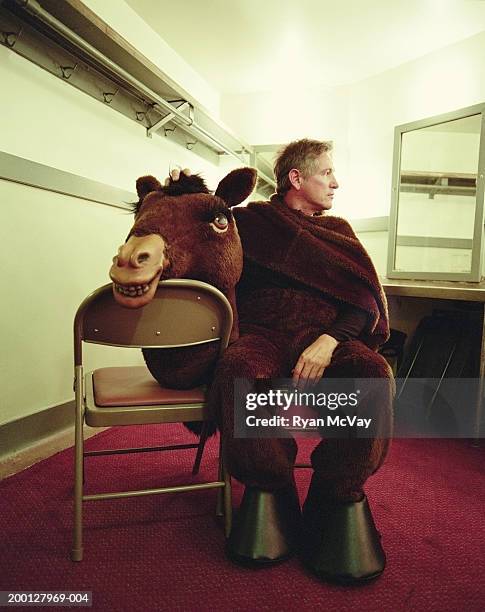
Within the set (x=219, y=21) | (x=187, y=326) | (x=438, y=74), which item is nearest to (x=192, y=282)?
(x=187, y=326)

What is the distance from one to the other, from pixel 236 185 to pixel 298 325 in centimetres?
47

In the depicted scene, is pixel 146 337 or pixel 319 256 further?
pixel 319 256

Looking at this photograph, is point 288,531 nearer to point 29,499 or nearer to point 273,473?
point 273,473

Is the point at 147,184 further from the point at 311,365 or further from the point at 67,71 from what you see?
the point at 67,71

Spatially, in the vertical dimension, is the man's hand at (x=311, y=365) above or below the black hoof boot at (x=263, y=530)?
above

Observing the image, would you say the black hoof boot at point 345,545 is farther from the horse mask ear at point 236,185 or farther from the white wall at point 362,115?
the white wall at point 362,115

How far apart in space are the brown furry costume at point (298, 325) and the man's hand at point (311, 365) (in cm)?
Answer: 4

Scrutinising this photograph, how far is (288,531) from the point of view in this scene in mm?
1190

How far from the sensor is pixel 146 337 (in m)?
1.13

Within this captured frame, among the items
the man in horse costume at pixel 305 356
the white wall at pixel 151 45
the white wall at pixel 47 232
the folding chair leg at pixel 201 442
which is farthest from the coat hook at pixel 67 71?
the folding chair leg at pixel 201 442

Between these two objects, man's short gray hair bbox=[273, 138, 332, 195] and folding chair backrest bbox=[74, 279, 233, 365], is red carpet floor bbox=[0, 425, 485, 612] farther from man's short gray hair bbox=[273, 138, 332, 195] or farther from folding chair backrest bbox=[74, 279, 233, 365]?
man's short gray hair bbox=[273, 138, 332, 195]

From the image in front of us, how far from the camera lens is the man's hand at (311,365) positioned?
1242 millimetres

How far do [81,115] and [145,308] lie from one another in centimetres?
147

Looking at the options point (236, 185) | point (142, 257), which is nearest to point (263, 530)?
point (142, 257)
